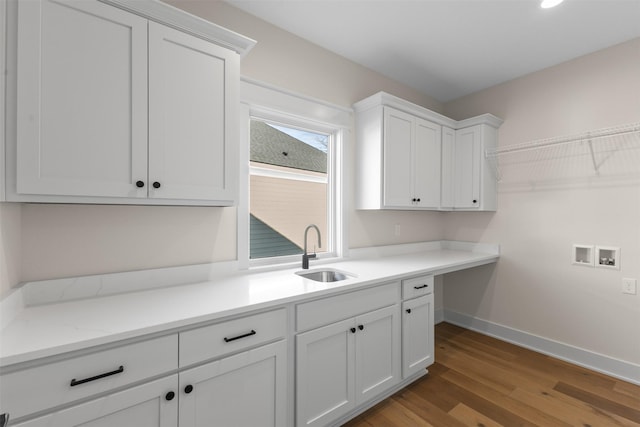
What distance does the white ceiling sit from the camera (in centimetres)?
190

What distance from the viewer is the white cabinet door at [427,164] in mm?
2672

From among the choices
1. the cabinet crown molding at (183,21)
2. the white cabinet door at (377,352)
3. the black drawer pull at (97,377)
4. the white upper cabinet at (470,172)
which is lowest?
the white cabinet door at (377,352)

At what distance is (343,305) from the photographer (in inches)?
66.4

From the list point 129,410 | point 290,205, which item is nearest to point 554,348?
point 290,205

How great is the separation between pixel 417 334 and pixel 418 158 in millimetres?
1540

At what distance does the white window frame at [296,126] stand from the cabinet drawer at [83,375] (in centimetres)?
86

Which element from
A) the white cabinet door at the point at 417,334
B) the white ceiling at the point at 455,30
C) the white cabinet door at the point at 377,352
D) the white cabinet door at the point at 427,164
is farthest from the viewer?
the white cabinet door at the point at 427,164

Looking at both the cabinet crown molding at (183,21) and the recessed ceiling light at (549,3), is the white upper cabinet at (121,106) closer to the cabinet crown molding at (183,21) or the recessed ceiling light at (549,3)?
the cabinet crown molding at (183,21)

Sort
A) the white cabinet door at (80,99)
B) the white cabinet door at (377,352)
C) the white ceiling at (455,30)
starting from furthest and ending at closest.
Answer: the white ceiling at (455,30) → the white cabinet door at (377,352) → the white cabinet door at (80,99)

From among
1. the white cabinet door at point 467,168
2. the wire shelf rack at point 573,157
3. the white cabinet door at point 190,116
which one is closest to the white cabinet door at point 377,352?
the white cabinet door at point 190,116

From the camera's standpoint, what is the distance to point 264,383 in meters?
1.37

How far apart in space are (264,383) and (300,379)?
0.22 metres

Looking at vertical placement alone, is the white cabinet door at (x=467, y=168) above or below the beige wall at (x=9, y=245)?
above

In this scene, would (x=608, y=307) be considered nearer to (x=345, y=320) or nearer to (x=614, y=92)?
(x=614, y=92)
